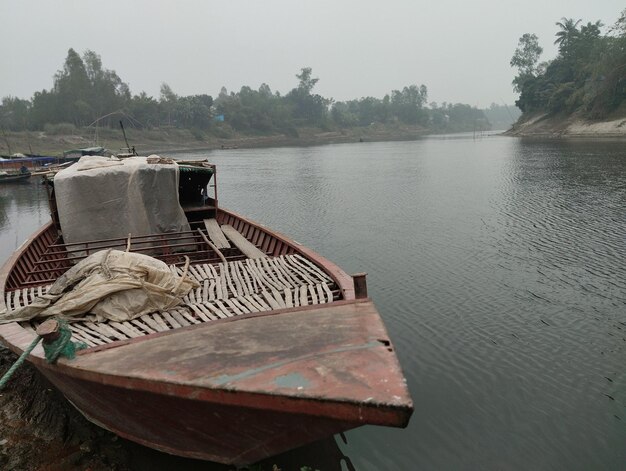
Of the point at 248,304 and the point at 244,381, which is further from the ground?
the point at 244,381

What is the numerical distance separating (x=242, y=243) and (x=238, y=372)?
19.0 ft

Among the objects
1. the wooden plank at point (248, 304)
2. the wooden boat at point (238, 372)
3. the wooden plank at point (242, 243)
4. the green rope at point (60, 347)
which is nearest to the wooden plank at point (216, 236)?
the wooden plank at point (242, 243)

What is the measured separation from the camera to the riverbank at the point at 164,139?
58278mm

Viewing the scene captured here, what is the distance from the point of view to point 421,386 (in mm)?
6605

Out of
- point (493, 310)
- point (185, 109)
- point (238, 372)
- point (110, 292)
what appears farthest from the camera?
point (185, 109)

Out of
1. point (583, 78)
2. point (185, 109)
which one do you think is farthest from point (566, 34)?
point (185, 109)

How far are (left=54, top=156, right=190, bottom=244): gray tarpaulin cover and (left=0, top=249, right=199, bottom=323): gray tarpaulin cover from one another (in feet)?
12.0

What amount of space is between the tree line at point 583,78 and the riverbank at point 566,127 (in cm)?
121

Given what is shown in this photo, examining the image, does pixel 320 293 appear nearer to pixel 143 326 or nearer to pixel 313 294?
pixel 313 294

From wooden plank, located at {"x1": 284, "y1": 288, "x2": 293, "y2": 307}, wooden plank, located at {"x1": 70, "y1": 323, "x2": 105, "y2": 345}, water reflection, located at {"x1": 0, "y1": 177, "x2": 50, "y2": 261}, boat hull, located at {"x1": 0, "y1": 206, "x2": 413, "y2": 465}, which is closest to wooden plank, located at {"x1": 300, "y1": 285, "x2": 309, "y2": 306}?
wooden plank, located at {"x1": 284, "y1": 288, "x2": 293, "y2": 307}

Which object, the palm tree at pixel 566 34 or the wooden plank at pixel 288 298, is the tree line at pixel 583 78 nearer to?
the palm tree at pixel 566 34

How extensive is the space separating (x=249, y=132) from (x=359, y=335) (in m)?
105

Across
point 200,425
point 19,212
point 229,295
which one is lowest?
point 19,212

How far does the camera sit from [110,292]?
5000 millimetres
